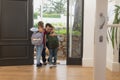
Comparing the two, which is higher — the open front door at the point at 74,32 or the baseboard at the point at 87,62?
the open front door at the point at 74,32

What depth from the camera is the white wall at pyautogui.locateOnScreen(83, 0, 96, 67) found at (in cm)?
627

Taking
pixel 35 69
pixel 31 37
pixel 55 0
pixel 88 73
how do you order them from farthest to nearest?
pixel 55 0 < pixel 31 37 < pixel 35 69 < pixel 88 73

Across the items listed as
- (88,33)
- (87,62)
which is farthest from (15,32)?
(87,62)

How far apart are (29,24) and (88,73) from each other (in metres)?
2.21

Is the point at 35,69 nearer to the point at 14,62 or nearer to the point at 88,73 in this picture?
the point at 14,62

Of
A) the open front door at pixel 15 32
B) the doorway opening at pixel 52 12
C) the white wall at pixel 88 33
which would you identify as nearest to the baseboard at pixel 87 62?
the white wall at pixel 88 33

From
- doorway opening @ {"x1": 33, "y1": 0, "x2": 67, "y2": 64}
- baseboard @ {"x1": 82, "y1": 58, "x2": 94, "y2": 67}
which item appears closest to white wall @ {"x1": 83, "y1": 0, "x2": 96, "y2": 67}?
baseboard @ {"x1": 82, "y1": 58, "x2": 94, "y2": 67}

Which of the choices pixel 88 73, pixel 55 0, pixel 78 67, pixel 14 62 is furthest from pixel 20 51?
pixel 55 0

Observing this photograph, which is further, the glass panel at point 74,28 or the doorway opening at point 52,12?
the doorway opening at point 52,12

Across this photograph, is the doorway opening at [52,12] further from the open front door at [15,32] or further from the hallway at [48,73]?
the hallway at [48,73]

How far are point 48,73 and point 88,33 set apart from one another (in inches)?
66.5

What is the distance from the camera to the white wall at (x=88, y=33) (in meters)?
6.27

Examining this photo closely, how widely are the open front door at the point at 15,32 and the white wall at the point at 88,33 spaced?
1.51 meters

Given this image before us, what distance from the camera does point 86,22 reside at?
6.30m
